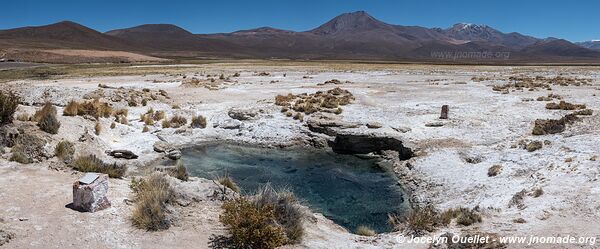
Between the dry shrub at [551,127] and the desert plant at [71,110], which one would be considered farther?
the desert plant at [71,110]

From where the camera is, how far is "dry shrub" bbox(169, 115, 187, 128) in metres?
20.1

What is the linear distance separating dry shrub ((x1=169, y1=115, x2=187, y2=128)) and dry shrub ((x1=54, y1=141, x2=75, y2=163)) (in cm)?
645

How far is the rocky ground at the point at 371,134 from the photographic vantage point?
7.68m

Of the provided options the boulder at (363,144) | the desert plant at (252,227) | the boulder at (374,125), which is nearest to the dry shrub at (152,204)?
the desert plant at (252,227)

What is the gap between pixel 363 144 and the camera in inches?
696

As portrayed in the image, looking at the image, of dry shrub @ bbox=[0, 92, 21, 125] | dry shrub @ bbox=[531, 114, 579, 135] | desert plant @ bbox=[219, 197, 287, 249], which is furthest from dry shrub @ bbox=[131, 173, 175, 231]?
dry shrub @ bbox=[531, 114, 579, 135]

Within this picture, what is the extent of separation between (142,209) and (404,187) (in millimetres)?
8192

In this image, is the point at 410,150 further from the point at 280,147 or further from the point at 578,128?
the point at 578,128

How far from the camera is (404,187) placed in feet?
43.9

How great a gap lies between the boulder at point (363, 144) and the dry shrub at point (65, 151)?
31.6ft

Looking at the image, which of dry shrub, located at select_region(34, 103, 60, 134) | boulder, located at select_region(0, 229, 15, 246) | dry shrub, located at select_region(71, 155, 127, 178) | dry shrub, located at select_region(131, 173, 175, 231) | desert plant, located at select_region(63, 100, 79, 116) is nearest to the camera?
boulder, located at select_region(0, 229, 15, 246)

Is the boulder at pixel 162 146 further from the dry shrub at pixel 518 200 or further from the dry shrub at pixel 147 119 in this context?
the dry shrub at pixel 518 200

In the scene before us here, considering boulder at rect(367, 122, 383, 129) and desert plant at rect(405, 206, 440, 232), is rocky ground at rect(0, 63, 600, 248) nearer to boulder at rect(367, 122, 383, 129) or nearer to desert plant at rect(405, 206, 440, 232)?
boulder at rect(367, 122, 383, 129)

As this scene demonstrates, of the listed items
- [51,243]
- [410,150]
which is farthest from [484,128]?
[51,243]
